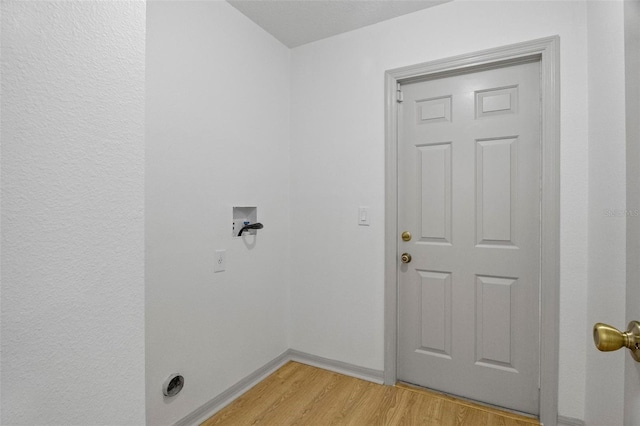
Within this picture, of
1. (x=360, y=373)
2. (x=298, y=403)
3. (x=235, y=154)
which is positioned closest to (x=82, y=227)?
(x=235, y=154)

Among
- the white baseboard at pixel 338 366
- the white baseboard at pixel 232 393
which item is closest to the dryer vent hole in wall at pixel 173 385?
the white baseboard at pixel 232 393

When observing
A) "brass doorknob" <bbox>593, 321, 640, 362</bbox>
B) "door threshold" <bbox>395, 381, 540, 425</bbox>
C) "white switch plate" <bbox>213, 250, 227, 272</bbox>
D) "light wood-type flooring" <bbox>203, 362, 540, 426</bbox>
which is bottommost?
"light wood-type flooring" <bbox>203, 362, 540, 426</bbox>

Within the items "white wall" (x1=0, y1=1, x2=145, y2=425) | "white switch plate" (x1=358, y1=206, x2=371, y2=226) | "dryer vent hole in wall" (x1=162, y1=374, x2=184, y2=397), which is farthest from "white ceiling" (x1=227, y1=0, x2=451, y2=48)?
"dryer vent hole in wall" (x1=162, y1=374, x2=184, y2=397)

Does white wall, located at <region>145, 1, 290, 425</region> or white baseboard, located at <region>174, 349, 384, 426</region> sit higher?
white wall, located at <region>145, 1, 290, 425</region>

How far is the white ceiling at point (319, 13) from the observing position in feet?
6.77

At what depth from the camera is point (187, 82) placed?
70.6 inches

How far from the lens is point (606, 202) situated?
1.33 m

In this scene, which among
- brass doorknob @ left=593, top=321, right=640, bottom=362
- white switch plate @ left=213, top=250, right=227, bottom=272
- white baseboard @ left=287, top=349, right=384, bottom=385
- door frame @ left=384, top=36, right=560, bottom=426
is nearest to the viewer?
brass doorknob @ left=593, top=321, right=640, bottom=362

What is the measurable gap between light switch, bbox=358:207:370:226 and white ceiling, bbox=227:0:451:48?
131cm

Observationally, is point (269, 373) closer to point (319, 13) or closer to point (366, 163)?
point (366, 163)

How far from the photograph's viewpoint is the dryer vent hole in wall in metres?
1.66

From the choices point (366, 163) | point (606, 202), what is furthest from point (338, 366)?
point (606, 202)

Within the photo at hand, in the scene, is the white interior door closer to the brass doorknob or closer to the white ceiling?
the white ceiling

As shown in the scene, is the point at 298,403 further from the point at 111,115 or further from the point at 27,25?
the point at 27,25
